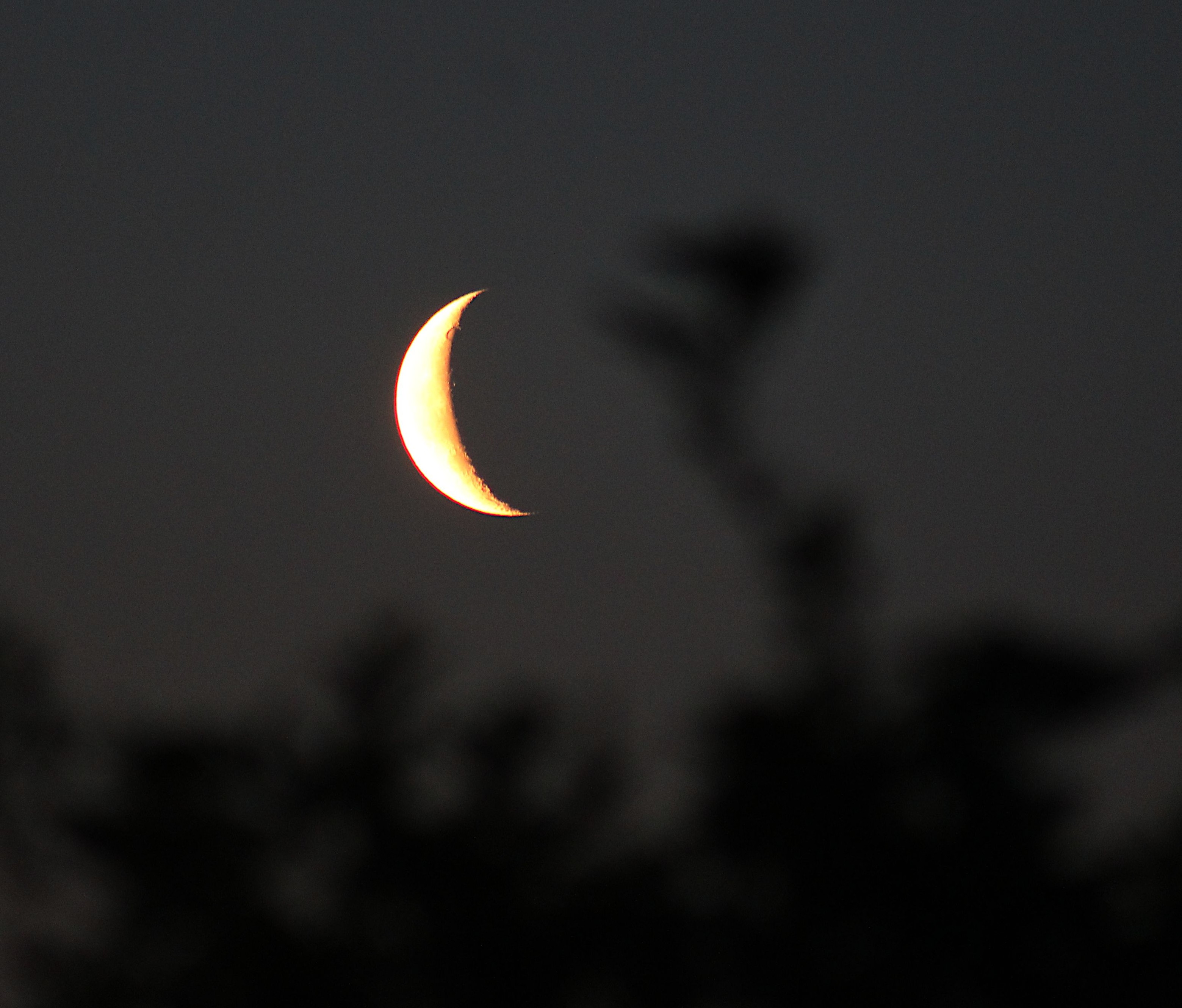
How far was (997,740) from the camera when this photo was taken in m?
6.10

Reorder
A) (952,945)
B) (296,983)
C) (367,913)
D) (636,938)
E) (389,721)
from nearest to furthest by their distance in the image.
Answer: (952,945) → (636,938) → (296,983) → (367,913) → (389,721)

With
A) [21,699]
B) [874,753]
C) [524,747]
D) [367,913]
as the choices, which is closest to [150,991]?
[367,913]

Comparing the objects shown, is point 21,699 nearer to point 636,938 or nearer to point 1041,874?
point 636,938

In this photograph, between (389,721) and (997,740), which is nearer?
(997,740)

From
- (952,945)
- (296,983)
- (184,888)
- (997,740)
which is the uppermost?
(184,888)

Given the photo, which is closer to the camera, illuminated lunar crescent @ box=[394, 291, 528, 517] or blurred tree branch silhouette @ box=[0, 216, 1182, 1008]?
blurred tree branch silhouette @ box=[0, 216, 1182, 1008]

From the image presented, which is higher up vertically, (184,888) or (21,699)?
(21,699)

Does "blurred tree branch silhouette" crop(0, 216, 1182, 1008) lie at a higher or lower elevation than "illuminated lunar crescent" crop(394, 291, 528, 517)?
lower

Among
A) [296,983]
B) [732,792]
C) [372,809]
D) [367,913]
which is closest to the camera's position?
[732,792]

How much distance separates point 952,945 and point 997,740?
3.14 ft

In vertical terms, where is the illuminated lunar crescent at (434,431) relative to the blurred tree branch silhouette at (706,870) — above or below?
above

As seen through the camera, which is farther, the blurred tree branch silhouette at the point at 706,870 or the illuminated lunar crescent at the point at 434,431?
the illuminated lunar crescent at the point at 434,431

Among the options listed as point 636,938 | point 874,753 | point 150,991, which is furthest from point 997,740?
point 150,991

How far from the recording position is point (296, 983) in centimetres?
911
